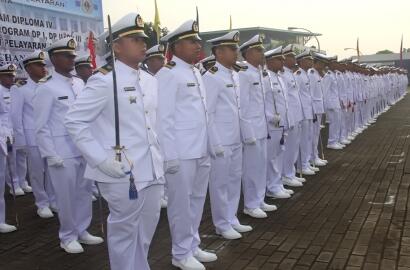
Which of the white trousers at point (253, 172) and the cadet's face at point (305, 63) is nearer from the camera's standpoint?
the white trousers at point (253, 172)

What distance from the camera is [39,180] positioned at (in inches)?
247

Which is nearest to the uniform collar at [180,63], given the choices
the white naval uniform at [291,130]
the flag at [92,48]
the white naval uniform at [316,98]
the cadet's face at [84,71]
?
the cadet's face at [84,71]

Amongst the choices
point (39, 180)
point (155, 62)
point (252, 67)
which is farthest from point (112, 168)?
point (155, 62)

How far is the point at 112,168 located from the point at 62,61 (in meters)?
2.31

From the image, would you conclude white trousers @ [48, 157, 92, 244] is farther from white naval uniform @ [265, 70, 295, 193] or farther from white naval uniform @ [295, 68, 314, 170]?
white naval uniform @ [295, 68, 314, 170]

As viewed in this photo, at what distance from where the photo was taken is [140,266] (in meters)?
3.28

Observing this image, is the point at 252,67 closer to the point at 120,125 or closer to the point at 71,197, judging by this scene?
the point at 71,197

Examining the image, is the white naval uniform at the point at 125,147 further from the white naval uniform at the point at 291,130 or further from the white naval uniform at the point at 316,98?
the white naval uniform at the point at 316,98

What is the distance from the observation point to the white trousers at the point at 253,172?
18.1 ft

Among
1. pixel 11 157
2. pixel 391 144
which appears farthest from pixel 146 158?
pixel 391 144

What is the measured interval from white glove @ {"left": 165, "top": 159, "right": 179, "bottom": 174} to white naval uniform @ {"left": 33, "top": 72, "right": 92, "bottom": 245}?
1.34m

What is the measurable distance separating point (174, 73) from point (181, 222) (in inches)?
51.2

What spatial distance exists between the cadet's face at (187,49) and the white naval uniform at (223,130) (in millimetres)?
653

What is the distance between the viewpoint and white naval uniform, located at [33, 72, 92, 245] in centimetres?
456
